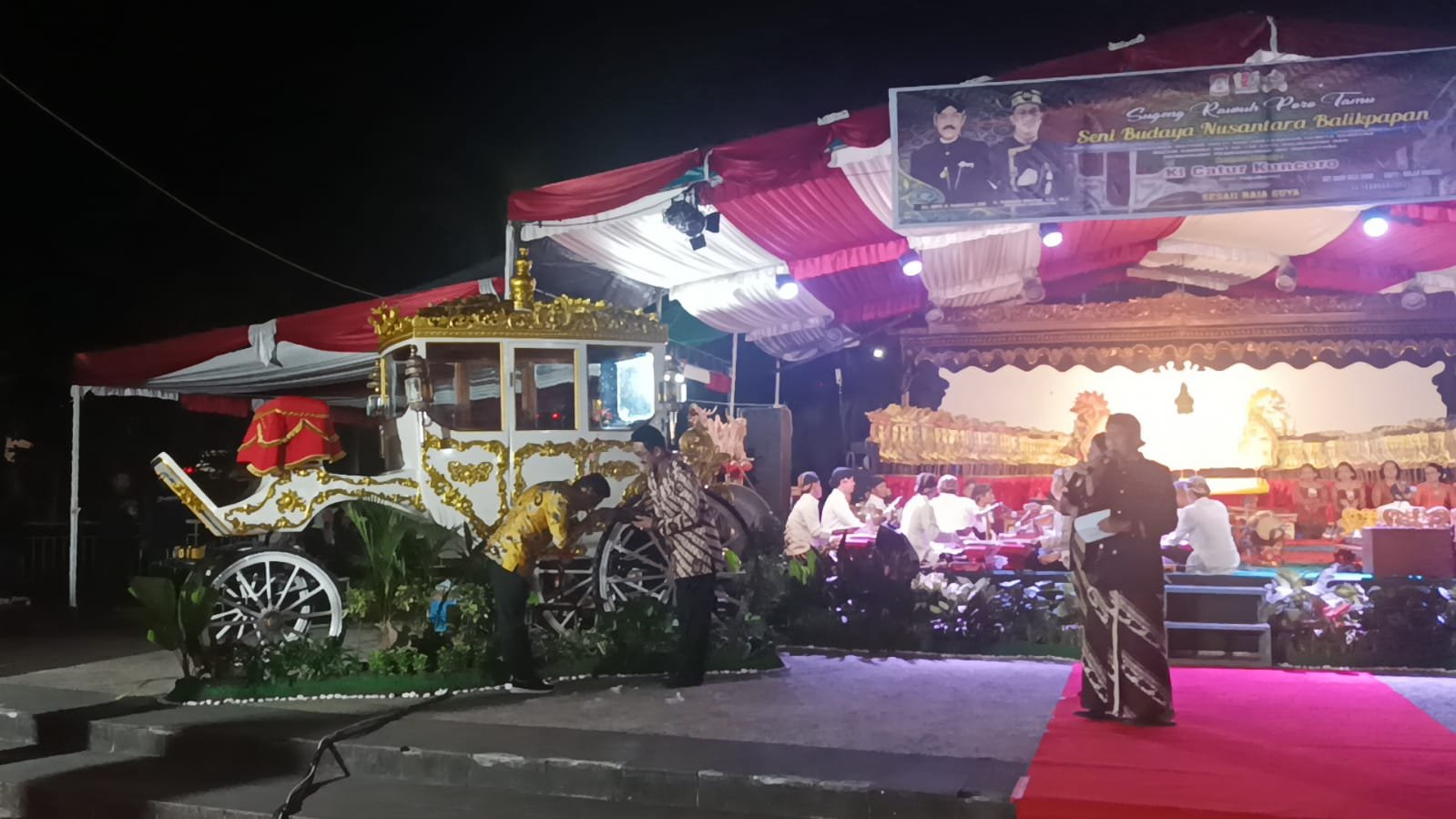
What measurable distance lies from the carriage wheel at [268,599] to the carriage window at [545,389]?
1790 mm

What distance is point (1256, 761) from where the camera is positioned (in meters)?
5.04

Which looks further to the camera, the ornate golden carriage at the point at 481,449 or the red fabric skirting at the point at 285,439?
the red fabric skirting at the point at 285,439

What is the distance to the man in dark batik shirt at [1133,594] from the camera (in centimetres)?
A: 588

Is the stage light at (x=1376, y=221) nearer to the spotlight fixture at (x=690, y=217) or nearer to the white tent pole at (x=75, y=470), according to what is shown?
the spotlight fixture at (x=690, y=217)

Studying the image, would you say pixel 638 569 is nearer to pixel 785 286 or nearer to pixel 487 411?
pixel 487 411

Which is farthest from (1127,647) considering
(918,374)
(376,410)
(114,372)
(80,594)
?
(80,594)

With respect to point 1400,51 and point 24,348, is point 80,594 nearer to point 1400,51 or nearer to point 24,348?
point 24,348

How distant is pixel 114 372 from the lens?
11789 millimetres

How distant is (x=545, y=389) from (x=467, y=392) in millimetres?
602

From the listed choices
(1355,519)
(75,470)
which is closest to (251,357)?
(75,470)

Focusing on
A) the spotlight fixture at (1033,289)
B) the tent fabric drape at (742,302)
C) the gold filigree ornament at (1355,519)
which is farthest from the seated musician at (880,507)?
the gold filigree ornament at (1355,519)

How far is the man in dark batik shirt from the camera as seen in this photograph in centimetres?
588

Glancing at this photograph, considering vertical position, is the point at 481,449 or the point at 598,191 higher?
the point at 598,191

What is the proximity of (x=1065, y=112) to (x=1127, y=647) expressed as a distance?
3.68m
